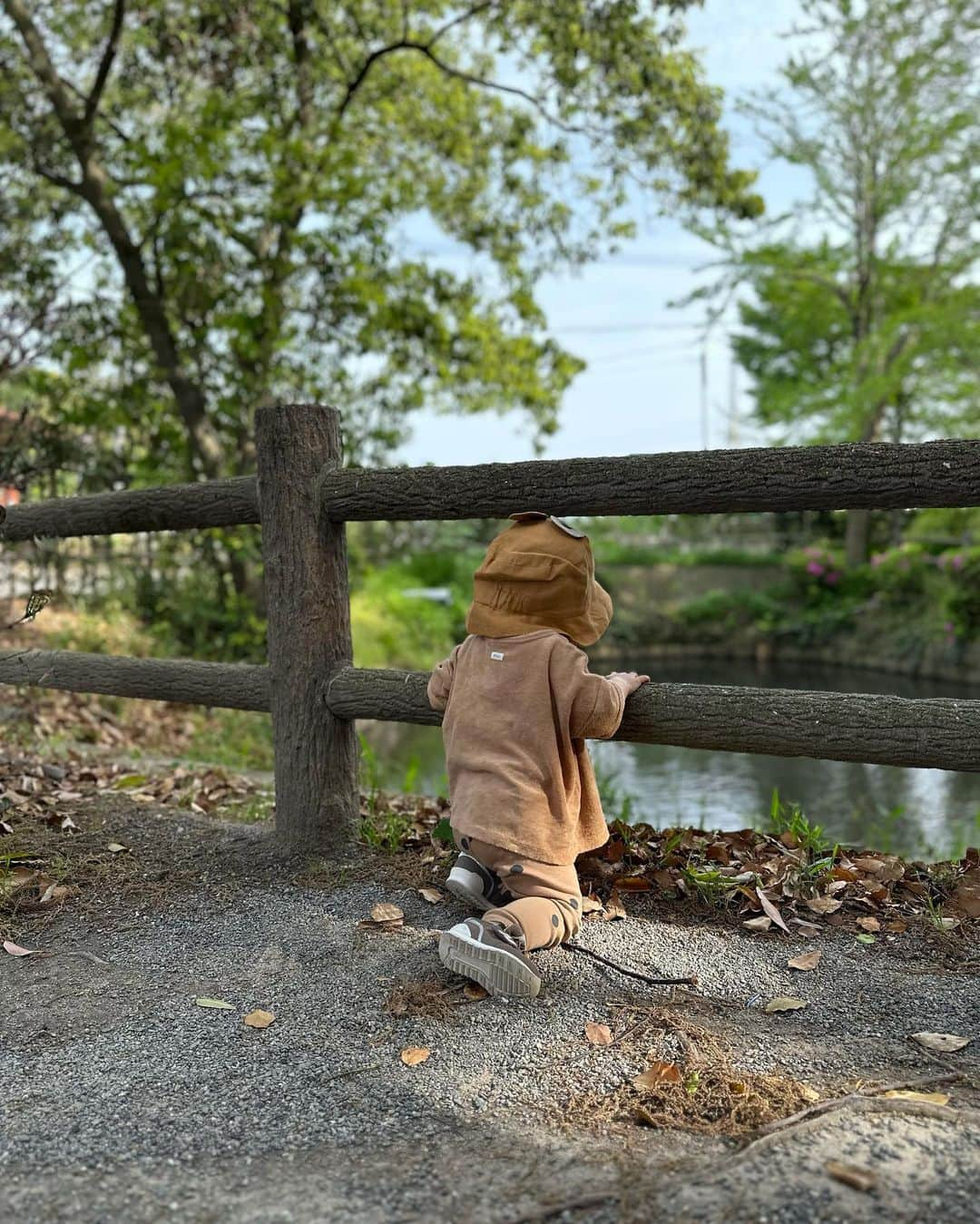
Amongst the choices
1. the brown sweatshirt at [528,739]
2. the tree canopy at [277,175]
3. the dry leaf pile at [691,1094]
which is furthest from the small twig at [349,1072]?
the tree canopy at [277,175]

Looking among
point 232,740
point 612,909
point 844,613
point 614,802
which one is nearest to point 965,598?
point 844,613

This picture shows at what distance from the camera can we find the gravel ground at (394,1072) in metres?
1.80

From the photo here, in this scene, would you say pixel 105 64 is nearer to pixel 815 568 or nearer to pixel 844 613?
pixel 844 613

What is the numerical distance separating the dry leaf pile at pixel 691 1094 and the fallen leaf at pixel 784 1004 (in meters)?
0.23

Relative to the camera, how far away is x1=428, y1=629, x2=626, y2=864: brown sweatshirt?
2773mm

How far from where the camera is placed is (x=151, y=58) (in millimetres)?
10484

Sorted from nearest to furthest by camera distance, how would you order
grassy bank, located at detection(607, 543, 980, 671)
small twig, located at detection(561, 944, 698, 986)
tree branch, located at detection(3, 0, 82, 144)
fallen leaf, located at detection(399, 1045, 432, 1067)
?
fallen leaf, located at detection(399, 1045, 432, 1067) → small twig, located at detection(561, 944, 698, 986) → tree branch, located at detection(3, 0, 82, 144) → grassy bank, located at detection(607, 543, 980, 671)

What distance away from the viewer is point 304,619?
3.56 metres

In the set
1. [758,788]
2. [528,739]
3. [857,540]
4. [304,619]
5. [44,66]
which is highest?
[44,66]

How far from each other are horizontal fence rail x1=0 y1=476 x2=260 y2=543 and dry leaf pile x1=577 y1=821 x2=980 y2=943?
169cm

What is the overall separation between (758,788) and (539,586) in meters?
7.06

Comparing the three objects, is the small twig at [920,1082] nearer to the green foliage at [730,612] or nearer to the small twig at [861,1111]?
the small twig at [861,1111]

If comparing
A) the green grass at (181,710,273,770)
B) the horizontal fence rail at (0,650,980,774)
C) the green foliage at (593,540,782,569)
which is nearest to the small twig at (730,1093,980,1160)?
the horizontal fence rail at (0,650,980,774)

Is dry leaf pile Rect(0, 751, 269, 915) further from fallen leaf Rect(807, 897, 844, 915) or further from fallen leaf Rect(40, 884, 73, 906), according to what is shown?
fallen leaf Rect(807, 897, 844, 915)
